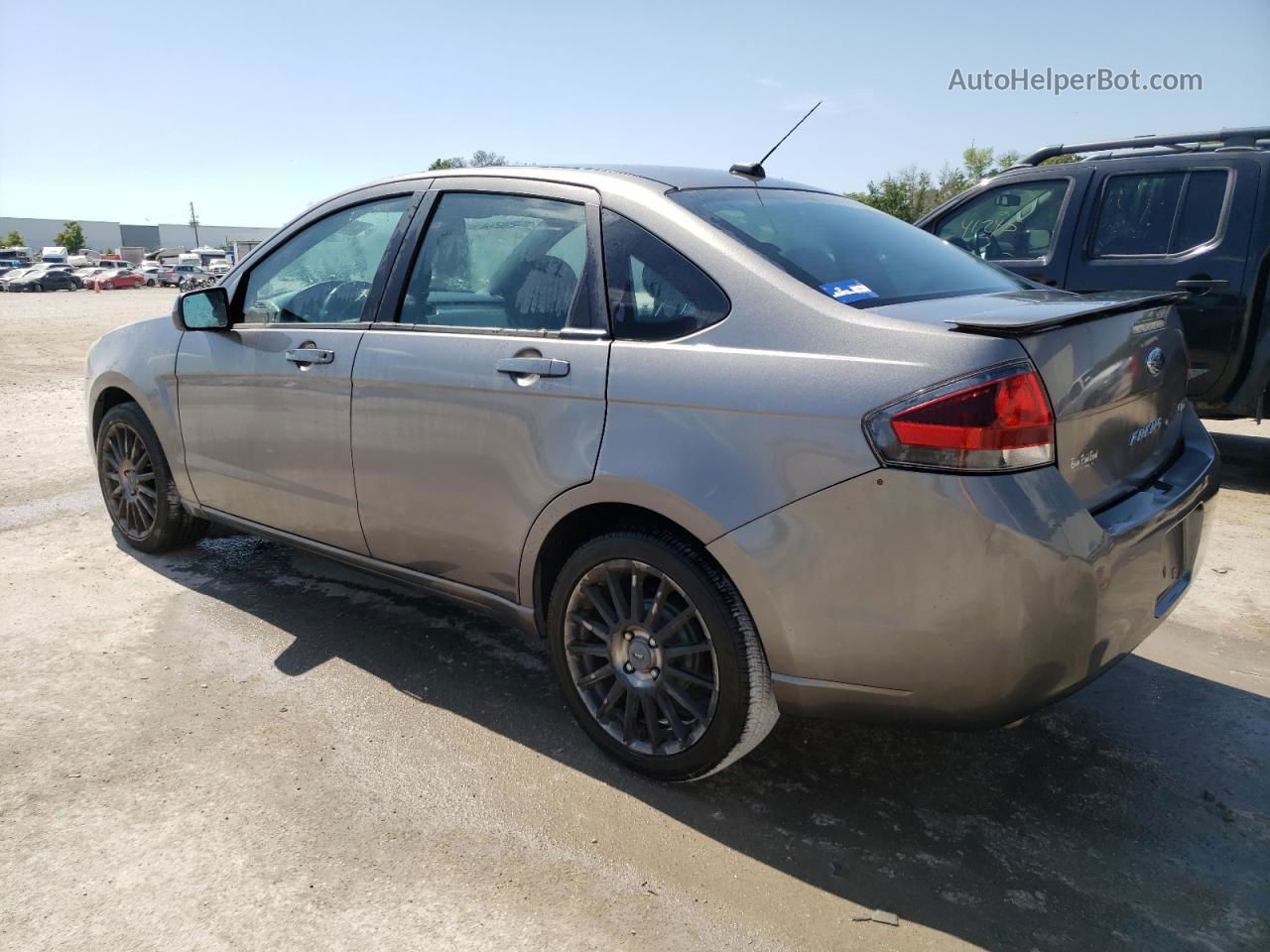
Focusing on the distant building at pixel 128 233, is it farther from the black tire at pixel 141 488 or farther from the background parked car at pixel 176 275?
the black tire at pixel 141 488

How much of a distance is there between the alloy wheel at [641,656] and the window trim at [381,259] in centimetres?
137

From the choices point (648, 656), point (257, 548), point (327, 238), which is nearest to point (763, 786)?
point (648, 656)

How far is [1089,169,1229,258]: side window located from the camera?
5980 mm

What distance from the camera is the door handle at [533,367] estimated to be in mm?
2812

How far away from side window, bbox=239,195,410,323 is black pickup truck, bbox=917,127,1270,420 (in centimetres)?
465

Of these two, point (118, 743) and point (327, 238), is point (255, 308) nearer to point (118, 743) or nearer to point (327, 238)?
point (327, 238)

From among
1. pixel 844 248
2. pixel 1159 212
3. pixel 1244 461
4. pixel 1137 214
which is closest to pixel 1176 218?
pixel 1159 212

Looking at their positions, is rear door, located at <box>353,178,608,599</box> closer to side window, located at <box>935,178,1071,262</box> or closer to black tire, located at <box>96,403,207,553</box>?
black tire, located at <box>96,403,207,553</box>

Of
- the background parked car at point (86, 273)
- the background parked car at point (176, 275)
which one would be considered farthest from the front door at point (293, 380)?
the background parked car at point (86, 273)

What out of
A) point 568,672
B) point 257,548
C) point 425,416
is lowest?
point 257,548

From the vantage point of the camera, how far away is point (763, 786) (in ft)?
9.37

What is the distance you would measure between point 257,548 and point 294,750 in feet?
7.08

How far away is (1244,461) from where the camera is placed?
22.9 ft

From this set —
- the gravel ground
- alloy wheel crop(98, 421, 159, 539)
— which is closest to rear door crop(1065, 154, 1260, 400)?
the gravel ground
